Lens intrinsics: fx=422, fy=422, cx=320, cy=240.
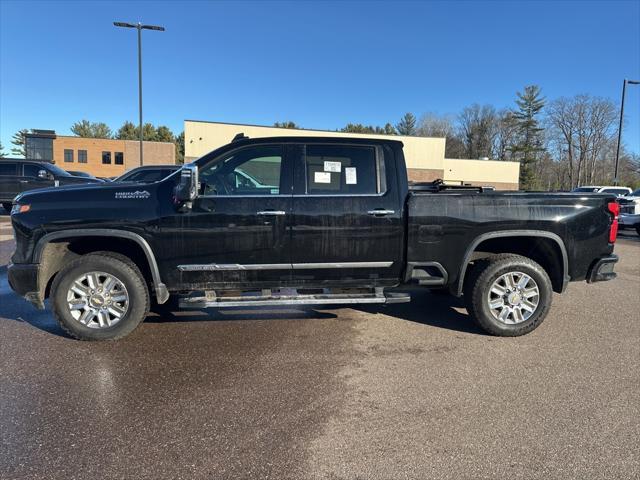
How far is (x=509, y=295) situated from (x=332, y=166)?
232cm

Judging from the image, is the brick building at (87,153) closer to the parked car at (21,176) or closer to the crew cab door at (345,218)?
the parked car at (21,176)

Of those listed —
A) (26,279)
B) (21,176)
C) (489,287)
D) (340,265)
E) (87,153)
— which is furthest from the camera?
(87,153)

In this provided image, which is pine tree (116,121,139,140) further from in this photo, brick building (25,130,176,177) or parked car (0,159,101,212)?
parked car (0,159,101,212)

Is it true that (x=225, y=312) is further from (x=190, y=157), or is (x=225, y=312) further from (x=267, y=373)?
(x=190, y=157)

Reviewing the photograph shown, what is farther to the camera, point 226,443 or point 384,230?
point 384,230

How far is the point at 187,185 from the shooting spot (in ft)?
12.9

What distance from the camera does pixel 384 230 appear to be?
14.2 feet

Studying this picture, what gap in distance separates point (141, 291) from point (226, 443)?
210 centimetres

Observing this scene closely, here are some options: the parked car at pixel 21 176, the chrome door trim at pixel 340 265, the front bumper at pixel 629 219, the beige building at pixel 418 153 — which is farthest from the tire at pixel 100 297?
the beige building at pixel 418 153

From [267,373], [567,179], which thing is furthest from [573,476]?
[567,179]

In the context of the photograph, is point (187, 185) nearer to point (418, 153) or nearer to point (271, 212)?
point (271, 212)

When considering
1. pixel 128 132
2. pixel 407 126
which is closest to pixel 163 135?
pixel 128 132

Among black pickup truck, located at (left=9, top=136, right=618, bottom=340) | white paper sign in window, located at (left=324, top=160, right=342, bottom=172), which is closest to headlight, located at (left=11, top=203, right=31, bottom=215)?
black pickup truck, located at (left=9, top=136, right=618, bottom=340)

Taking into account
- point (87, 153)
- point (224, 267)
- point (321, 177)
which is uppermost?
point (87, 153)
